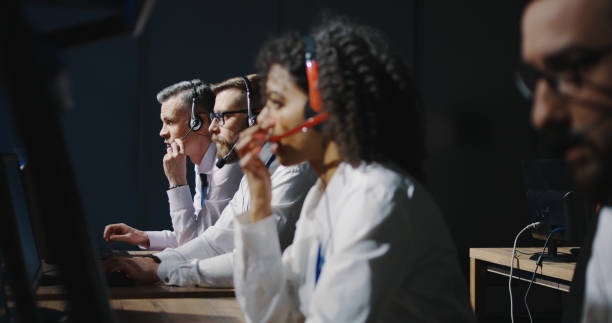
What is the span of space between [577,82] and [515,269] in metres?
2.26

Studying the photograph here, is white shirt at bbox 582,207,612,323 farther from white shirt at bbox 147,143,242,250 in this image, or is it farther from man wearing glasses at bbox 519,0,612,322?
white shirt at bbox 147,143,242,250

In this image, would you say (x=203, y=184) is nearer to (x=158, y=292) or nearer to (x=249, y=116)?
(x=249, y=116)

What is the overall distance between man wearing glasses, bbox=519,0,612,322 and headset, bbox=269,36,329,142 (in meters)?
0.58

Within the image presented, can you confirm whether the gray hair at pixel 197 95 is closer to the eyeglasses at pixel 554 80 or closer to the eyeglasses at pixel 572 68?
the eyeglasses at pixel 554 80

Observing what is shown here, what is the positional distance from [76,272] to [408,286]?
2.48 feet

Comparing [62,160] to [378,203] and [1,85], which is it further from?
[378,203]

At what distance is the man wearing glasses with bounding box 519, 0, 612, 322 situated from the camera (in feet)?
2.14

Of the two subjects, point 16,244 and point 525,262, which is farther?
point 525,262

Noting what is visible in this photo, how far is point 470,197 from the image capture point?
479 centimetres

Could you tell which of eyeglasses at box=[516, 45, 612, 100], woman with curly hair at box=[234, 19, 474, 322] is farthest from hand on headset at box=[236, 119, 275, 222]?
eyeglasses at box=[516, 45, 612, 100]

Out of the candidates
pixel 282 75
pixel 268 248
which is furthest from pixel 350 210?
pixel 282 75

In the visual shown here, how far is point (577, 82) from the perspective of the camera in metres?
0.67

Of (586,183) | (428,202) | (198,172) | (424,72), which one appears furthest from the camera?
(424,72)

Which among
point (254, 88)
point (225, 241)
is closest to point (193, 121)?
point (254, 88)
